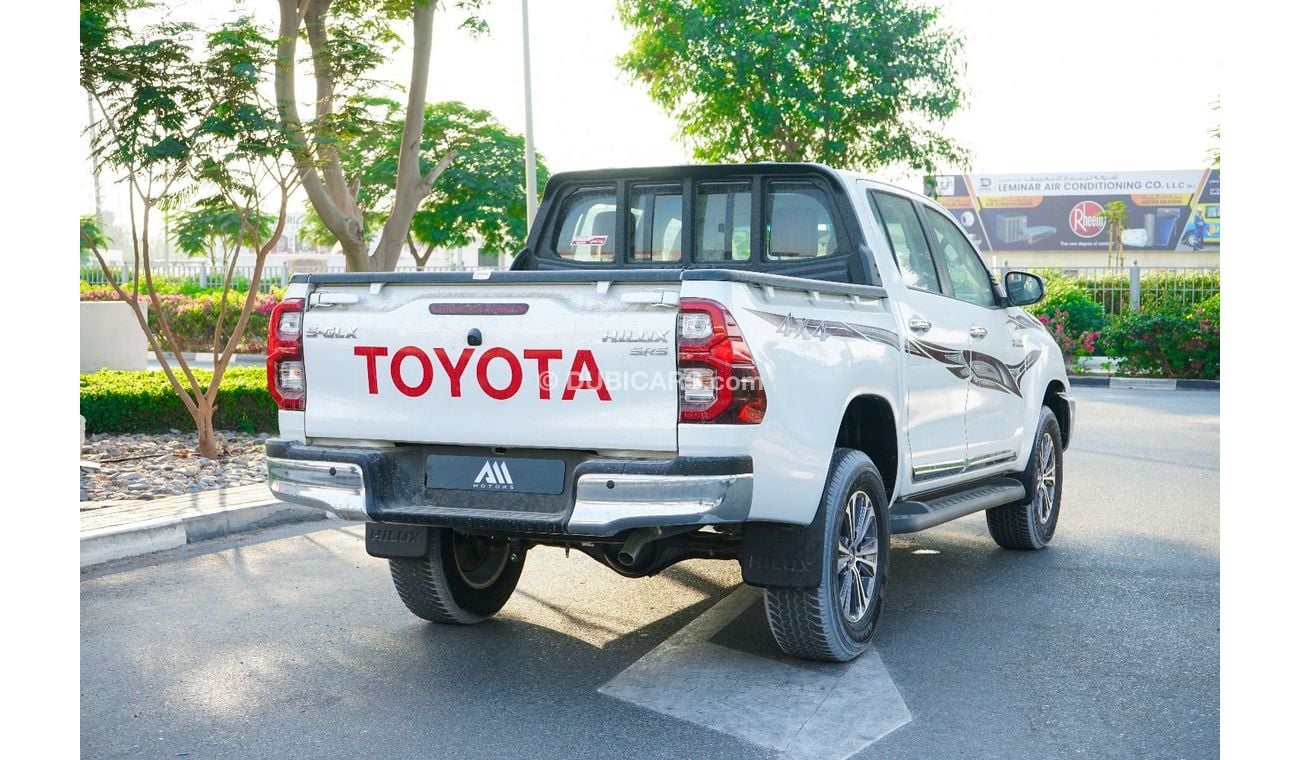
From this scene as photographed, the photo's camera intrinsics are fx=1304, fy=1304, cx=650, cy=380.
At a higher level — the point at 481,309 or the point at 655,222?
the point at 655,222

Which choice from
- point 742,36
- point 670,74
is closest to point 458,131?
point 670,74

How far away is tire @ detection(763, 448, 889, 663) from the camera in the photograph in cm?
486

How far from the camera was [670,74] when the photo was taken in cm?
2541

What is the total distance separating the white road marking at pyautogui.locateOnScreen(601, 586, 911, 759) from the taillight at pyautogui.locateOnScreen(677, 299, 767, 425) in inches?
39.9

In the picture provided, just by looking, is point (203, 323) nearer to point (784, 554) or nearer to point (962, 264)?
point (962, 264)

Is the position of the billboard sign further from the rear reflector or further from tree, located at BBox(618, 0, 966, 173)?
the rear reflector

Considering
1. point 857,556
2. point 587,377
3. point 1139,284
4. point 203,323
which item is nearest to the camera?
point 587,377

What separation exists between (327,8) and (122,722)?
33.6 ft

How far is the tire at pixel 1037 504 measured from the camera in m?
7.23

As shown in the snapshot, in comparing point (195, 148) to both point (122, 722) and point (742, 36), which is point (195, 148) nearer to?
point (122, 722)

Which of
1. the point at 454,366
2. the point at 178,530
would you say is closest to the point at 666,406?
the point at 454,366

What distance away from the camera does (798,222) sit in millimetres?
5957

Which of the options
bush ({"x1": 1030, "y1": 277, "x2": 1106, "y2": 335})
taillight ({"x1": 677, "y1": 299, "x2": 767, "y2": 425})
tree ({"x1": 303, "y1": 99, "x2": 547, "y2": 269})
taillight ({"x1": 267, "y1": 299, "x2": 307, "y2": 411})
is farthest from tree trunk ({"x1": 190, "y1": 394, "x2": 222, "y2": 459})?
bush ({"x1": 1030, "y1": 277, "x2": 1106, "y2": 335})

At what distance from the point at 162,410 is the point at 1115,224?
70.7 m
